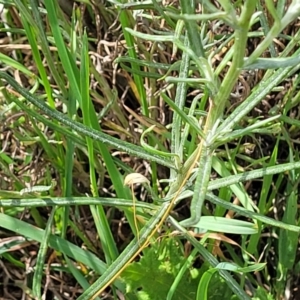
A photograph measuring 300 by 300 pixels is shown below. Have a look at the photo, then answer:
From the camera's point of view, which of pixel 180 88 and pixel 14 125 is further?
pixel 14 125

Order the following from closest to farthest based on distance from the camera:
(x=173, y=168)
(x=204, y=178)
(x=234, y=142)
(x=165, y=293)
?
(x=204, y=178), (x=173, y=168), (x=165, y=293), (x=234, y=142)

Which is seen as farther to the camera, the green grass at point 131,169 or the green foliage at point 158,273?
the green foliage at point 158,273

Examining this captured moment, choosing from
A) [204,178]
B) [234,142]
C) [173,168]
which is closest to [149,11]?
[234,142]

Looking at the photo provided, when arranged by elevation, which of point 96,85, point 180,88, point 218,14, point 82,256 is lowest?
point 82,256

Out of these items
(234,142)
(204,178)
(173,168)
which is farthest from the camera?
(234,142)

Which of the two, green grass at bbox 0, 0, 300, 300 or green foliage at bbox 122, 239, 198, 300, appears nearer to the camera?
green grass at bbox 0, 0, 300, 300

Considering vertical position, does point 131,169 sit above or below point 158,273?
above

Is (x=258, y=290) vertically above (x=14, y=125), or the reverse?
(x=14, y=125)

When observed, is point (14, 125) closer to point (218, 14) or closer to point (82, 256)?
point (82, 256)
